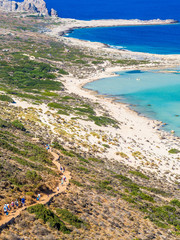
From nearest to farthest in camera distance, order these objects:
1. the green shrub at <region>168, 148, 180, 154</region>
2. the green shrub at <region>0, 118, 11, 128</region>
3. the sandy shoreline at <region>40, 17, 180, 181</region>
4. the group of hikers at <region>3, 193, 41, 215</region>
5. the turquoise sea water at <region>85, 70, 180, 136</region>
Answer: the group of hikers at <region>3, 193, 41, 215</region>
the sandy shoreline at <region>40, 17, 180, 181</region>
the green shrub at <region>0, 118, 11, 128</region>
the green shrub at <region>168, 148, 180, 154</region>
the turquoise sea water at <region>85, 70, 180, 136</region>

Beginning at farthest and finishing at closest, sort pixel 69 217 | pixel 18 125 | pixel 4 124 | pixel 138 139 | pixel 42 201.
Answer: pixel 138 139 → pixel 18 125 → pixel 4 124 → pixel 42 201 → pixel 69 217

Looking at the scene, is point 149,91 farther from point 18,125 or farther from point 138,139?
point 18,125

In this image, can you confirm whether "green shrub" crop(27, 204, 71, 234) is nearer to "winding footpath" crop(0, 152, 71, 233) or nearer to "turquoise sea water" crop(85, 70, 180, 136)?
"winding footpath" crop(0, 152, 71, 233)

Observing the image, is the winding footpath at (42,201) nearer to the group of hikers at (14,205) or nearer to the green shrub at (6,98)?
the group of hikers at (14,205)

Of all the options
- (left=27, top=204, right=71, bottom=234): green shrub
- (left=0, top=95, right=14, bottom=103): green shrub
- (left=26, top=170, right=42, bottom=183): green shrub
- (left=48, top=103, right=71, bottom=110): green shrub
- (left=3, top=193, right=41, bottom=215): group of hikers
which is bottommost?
(left=27, top=204, right=71, bottom=234): green shrub

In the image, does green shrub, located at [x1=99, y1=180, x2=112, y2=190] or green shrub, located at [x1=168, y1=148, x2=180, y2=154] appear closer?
green shrub, located at [x1=99, y1=180, x2=112, y2=190]

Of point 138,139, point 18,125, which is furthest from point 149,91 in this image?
point 18,125

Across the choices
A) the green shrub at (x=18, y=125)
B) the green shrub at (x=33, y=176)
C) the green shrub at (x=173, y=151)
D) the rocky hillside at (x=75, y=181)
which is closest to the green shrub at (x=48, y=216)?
the rocky hillside at (x=75, y=181)


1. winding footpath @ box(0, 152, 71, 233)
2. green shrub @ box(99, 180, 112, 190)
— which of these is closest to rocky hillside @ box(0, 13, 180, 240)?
green shrub @ box(99, 180, 112, 190)

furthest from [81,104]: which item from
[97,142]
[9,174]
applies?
[9,174]

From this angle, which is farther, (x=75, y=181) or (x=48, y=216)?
(x=75, y=181)
